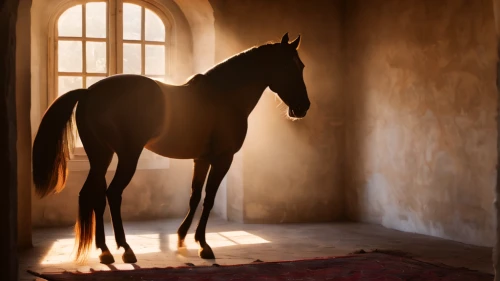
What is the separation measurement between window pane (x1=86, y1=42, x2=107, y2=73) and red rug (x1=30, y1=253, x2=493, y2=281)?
3.26 metres

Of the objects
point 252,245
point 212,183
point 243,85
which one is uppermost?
point 243,85

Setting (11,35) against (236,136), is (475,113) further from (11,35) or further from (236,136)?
(11,35)

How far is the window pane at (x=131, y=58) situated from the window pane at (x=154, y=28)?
19cm

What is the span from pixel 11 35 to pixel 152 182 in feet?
14.9

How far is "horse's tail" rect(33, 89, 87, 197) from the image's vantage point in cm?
385

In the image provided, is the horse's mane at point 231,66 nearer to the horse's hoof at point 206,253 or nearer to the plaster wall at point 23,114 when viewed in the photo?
the horse's hoof at point 206,253

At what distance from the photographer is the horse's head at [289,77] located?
4832 millimetres

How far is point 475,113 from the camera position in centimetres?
499

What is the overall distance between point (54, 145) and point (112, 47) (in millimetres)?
2875

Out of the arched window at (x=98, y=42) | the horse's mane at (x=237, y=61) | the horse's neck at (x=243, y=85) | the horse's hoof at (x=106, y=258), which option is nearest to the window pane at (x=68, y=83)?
the arched window at (x=98, y=42)

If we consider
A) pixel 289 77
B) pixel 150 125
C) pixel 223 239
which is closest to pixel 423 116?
pixel 289 77

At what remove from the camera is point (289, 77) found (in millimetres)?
4867

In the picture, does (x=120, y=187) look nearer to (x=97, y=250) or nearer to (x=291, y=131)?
(x=97, y=250)

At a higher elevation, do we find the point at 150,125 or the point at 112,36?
the point at 112,36
